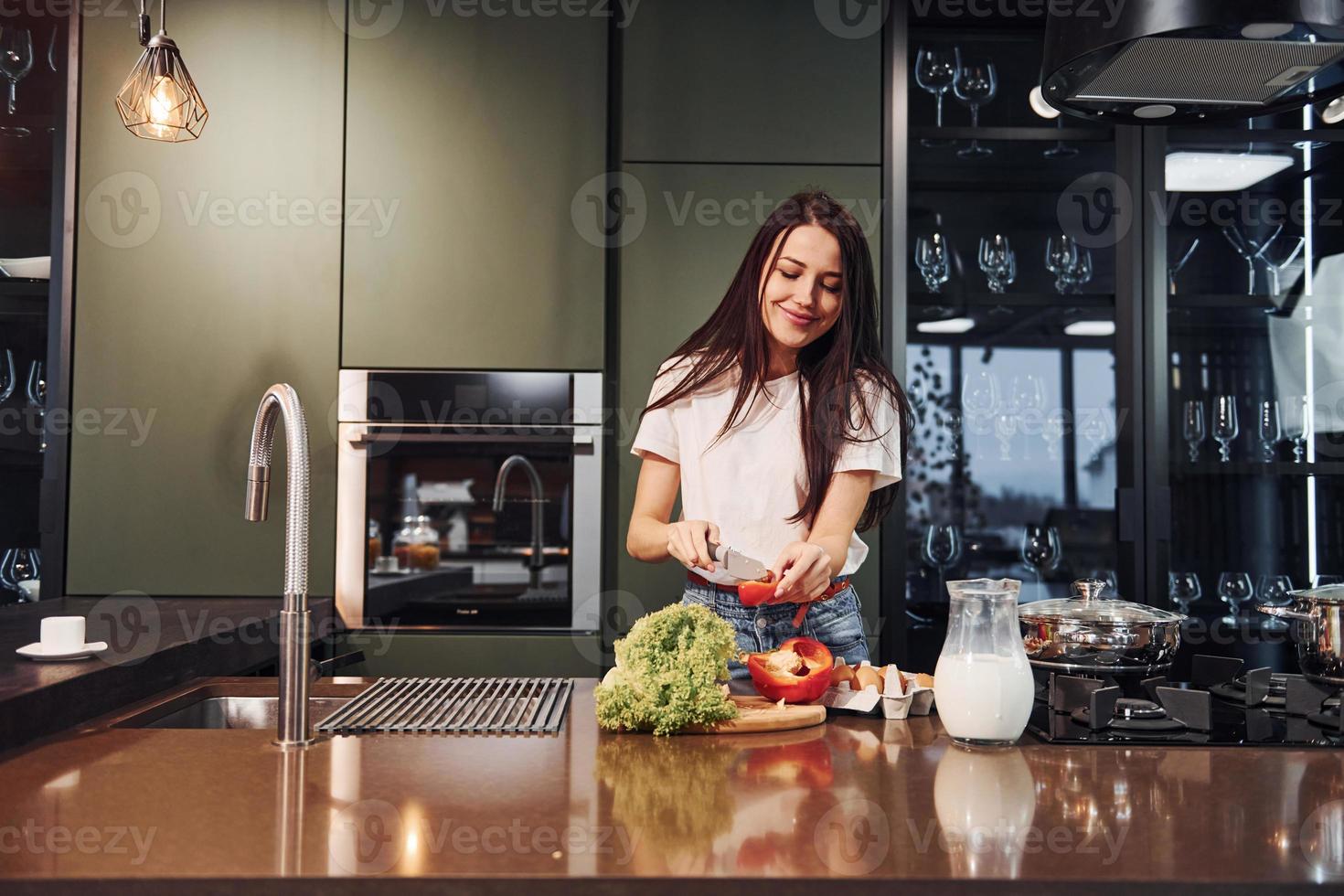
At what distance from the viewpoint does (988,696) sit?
1.19 metres

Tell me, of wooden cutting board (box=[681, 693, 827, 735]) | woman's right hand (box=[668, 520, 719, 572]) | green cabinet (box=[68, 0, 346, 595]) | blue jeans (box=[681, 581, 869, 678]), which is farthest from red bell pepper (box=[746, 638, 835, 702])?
green cabinet (box=[68, 0, 346, 595])

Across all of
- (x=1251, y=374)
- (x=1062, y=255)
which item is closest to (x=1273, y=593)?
(x=1251, y=374)

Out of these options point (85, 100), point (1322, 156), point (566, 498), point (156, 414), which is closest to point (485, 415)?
point (566, 498)

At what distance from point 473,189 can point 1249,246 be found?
2.18m

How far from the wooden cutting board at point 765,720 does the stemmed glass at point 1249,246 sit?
244cm

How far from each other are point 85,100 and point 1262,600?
3236mm

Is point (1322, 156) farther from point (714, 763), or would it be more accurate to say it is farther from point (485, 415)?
point (714, 763)

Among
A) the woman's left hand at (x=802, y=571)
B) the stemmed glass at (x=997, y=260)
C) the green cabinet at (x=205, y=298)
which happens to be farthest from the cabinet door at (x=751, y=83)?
the woman's left hand at (x=802, y=571)

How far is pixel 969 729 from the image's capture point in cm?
121

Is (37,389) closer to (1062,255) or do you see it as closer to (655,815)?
(655,815)

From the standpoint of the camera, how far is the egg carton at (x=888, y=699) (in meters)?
1.36

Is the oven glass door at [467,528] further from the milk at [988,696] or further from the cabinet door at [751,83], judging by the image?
the milk at [988,696]

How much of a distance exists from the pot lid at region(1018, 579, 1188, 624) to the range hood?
0.70 meters

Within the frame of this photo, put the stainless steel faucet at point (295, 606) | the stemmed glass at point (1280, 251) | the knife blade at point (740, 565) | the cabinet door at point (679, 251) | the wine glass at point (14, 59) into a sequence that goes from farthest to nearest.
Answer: the stemmed glass at point (1280, 251) < the wine glass at point (14, 59) < the cabinet door at point (679, 251) < the knife blade at point (740, 565) < the stainless steel faucet at point (295, 606)
